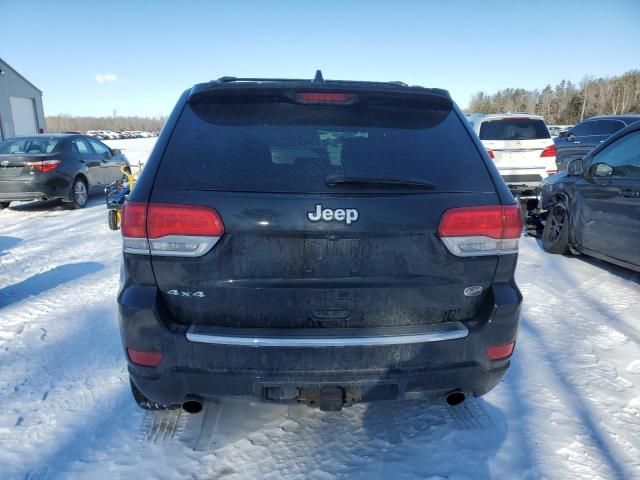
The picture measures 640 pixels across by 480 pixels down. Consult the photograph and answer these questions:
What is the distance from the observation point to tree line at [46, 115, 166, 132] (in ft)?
289

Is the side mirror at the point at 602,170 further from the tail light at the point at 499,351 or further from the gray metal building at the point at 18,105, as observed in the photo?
the gray metal building at the point at 18,105

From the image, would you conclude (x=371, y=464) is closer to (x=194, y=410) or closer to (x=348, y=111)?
(x=194, y=410)

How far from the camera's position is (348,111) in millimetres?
2018

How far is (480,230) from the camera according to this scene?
6.10ft

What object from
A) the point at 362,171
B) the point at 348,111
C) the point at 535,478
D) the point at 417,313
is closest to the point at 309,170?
the point at 362,171

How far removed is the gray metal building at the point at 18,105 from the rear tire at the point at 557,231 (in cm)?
2671

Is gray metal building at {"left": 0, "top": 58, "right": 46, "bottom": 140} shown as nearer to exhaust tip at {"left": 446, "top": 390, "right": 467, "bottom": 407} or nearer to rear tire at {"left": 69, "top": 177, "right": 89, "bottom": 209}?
rear tire at {"left": 69, "top": 177, "right": 89, "bottom": 209}

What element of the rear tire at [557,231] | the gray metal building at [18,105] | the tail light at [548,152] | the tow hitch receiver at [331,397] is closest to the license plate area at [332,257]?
the tow hitch receiver at [331,397]

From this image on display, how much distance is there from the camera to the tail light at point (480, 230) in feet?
6.01

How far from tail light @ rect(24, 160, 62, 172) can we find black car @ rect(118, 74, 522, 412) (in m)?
8.34

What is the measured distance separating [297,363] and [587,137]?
14932mm

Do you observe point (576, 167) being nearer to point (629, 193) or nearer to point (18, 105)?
point (629, 193)

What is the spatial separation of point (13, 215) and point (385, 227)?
9.82 meters

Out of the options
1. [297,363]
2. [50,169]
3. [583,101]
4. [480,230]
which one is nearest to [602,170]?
[480,230]
